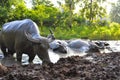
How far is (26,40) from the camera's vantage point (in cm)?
966

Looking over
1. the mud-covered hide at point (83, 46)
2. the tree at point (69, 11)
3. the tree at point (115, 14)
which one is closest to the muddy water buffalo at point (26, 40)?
the mud-covered hide at point (83, 46)

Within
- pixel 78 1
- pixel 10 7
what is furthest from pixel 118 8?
pixel 10 7

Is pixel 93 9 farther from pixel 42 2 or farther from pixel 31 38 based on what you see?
pixel 31 38

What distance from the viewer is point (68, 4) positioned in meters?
40.5

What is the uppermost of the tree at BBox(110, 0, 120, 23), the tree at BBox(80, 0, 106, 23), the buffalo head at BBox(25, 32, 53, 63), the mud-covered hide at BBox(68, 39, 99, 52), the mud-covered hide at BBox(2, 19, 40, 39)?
the mud-covered hide at BBox(2, 19, 40, 39)

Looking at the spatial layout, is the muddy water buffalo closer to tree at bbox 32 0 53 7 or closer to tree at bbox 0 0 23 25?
tree at bbox 0 0 23 25

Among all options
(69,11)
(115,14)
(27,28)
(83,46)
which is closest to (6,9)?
(69,11)

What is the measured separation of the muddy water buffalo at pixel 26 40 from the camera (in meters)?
9.04

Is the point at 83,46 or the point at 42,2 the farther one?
the point at 42,2

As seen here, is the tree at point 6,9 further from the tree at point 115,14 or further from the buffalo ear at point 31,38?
the tree at point 115,14

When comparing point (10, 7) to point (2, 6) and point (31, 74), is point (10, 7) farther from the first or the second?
point (31, 74)

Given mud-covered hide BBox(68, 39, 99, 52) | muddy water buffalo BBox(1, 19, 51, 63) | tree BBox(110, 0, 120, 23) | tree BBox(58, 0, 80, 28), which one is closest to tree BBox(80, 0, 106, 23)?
tree BBox(58, 0, 80, 28)

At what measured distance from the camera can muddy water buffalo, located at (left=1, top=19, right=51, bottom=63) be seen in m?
9.04

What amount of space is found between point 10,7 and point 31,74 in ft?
87.2
